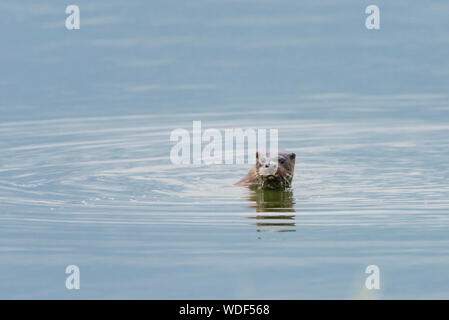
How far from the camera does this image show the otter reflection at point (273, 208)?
15.0m

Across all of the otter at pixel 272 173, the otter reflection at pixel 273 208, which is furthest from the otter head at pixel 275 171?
the otter reflection at pixel 273 208

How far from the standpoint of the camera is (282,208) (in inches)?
640

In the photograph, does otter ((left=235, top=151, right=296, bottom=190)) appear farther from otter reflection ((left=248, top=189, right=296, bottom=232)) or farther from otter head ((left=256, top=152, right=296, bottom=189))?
otter reflection ((left=248, top=189, right=296, bottom=232))

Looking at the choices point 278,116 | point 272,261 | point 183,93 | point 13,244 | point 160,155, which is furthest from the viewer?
point 183,93

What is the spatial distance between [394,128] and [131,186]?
729 centimetres

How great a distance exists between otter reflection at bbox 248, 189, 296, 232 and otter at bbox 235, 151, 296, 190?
0.54 feet

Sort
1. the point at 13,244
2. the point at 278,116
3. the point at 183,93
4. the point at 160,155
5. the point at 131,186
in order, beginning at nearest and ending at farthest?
1. the point at 13,244
2. the point at 131,186
3. the point at 160,155
4. the point at 278,116
5. the point at 183,93

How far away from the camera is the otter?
1784 cm

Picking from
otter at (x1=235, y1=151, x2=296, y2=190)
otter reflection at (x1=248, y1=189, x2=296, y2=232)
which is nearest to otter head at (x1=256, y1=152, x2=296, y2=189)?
→ otter at (x1=235, y1=151, x2=296, y2=190)

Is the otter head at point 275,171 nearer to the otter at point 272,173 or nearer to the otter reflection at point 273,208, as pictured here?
the otter at point 272,173

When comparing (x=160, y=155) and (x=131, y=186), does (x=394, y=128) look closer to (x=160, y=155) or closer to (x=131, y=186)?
(x=160, y=155)

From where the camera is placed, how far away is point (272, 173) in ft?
58.4

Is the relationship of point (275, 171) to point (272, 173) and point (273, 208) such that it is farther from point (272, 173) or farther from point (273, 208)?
point (273, 208)
